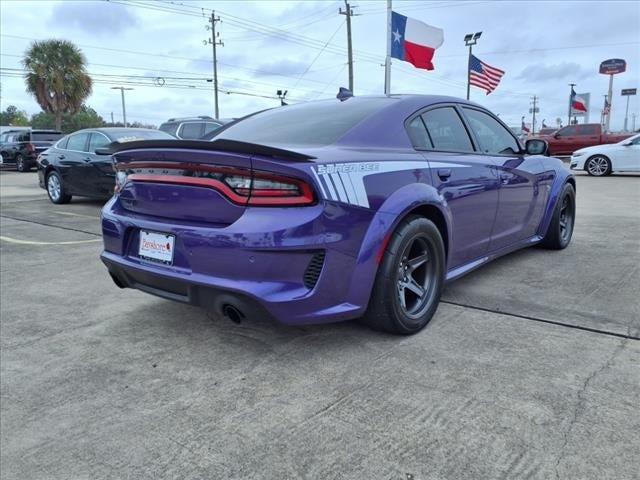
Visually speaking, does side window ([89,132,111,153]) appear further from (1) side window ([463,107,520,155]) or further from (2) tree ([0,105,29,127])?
(2) tree ([0,105,29,127])

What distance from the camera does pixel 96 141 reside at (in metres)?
9.10

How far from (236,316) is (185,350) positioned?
0.55 meters

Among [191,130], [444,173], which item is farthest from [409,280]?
[191,130]

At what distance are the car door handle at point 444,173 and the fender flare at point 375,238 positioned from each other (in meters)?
0.39

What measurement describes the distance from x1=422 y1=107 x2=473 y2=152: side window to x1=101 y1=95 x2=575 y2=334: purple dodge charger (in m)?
0.01

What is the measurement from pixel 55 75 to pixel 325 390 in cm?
3671

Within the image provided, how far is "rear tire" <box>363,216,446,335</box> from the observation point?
290 cm

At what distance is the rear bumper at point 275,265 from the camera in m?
2.48

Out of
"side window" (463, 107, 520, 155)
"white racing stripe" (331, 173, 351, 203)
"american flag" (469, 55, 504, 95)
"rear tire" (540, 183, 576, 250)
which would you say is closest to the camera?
"white racing stripe" (331, 173, 351, 203)

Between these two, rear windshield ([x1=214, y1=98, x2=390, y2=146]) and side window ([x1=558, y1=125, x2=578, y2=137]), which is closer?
rear windshield ([x1=214, y1=98, x2=390, y2=146])

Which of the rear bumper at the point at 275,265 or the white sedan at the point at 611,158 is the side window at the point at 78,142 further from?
the white sedan at the point at 611,158

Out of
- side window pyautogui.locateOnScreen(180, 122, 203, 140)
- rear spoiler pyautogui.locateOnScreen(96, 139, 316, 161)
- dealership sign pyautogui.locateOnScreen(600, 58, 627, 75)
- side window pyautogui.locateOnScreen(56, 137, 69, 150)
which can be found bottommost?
rear spoiler pyautogui.locateOnScreen(96, 139, 316, 161)

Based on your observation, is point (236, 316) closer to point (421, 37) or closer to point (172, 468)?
point (172, 468)

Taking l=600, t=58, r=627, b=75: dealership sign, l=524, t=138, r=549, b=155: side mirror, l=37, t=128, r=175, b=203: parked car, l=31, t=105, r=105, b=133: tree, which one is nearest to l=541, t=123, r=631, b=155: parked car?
l=37, t=128, r=175, b=203: parked car
